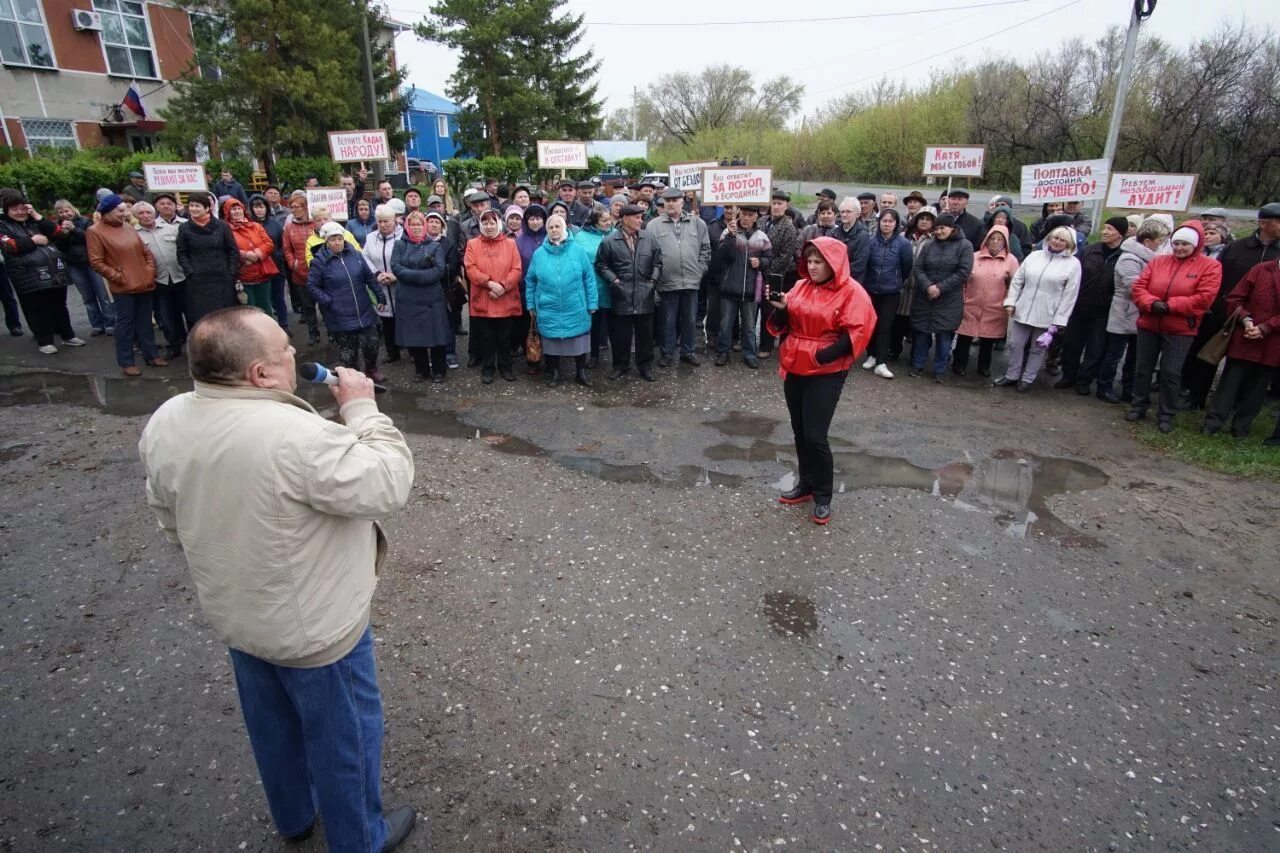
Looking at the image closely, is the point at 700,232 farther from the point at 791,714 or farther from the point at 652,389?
the point at 791,714

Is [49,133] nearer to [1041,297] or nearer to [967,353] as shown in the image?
[967,353]

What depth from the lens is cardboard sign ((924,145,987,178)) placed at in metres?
10.7

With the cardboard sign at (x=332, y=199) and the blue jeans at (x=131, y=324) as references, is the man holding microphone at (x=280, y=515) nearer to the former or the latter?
the blue jeans at (x=131, y=324)

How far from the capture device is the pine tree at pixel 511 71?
30922mm

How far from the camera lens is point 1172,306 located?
6.55 metres

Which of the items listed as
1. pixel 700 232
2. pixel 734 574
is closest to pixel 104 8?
pixel 700 232

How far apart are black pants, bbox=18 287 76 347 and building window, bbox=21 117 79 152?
613 inches

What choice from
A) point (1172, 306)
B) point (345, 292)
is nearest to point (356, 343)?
point (345, 292)

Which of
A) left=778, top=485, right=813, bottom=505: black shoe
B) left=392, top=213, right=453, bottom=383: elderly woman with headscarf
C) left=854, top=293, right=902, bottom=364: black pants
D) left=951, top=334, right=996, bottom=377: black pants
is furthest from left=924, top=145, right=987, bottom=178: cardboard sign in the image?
left=392, top=213, right=453, bottom=383: elderly woman with headscarf

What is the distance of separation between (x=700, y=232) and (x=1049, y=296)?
3981 millimetres

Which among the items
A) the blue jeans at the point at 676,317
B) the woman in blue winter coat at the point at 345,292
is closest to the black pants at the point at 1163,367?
the blue jeans at the point at 676,317

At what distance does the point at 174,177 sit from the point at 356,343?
21.4ft

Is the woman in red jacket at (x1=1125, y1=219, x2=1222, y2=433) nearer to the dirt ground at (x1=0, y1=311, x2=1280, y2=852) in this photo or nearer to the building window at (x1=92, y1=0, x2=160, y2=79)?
the dirt ground at (x1=0, y1=311, x2=1280, y2=852)

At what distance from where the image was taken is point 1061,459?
6297 millimetres
